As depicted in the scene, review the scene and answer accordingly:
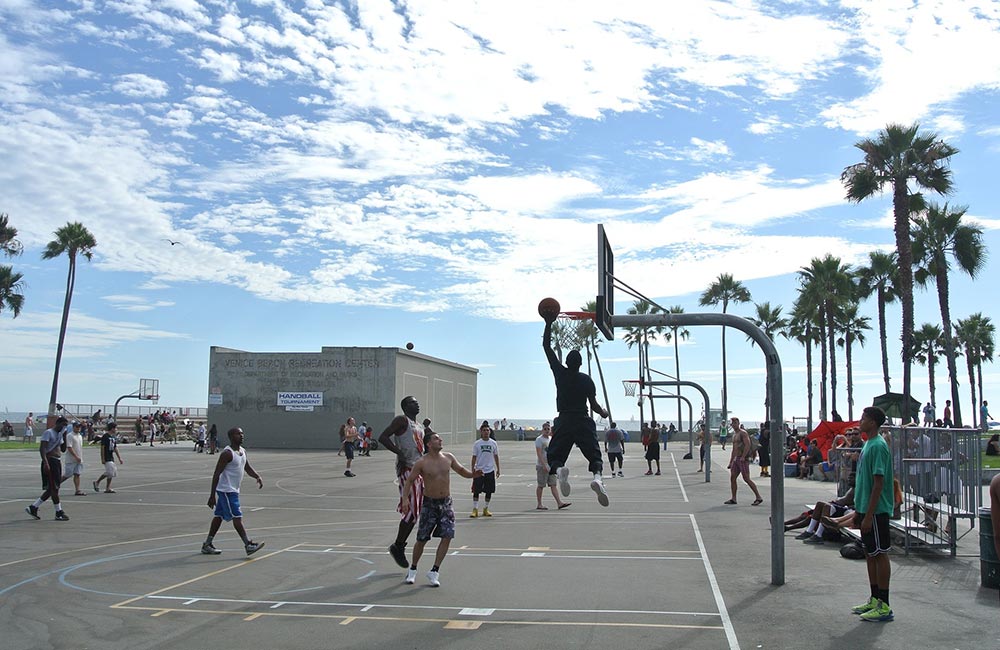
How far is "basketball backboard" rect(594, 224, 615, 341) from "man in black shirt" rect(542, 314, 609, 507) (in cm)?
195

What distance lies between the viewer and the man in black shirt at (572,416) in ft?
29.1

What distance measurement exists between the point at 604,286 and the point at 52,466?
10.6 m

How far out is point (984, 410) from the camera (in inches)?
1507

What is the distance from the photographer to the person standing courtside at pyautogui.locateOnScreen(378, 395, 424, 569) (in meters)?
10.2

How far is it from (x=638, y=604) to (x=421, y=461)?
2.88m

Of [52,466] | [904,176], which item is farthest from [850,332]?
[52,466]

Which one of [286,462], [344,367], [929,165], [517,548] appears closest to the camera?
[517,548]

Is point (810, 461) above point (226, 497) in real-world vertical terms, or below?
above

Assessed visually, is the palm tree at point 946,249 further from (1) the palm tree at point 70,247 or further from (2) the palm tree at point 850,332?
(1) the palm tree at point 70,247

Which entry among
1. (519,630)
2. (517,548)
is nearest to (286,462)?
(517,548)

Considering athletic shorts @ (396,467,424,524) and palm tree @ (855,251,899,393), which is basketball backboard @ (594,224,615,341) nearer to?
athletic shorts @ (396,467,424,524)

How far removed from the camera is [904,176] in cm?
3097

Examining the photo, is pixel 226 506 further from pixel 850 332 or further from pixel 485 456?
pixel 850 332

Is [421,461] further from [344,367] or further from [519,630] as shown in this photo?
[344,367]
